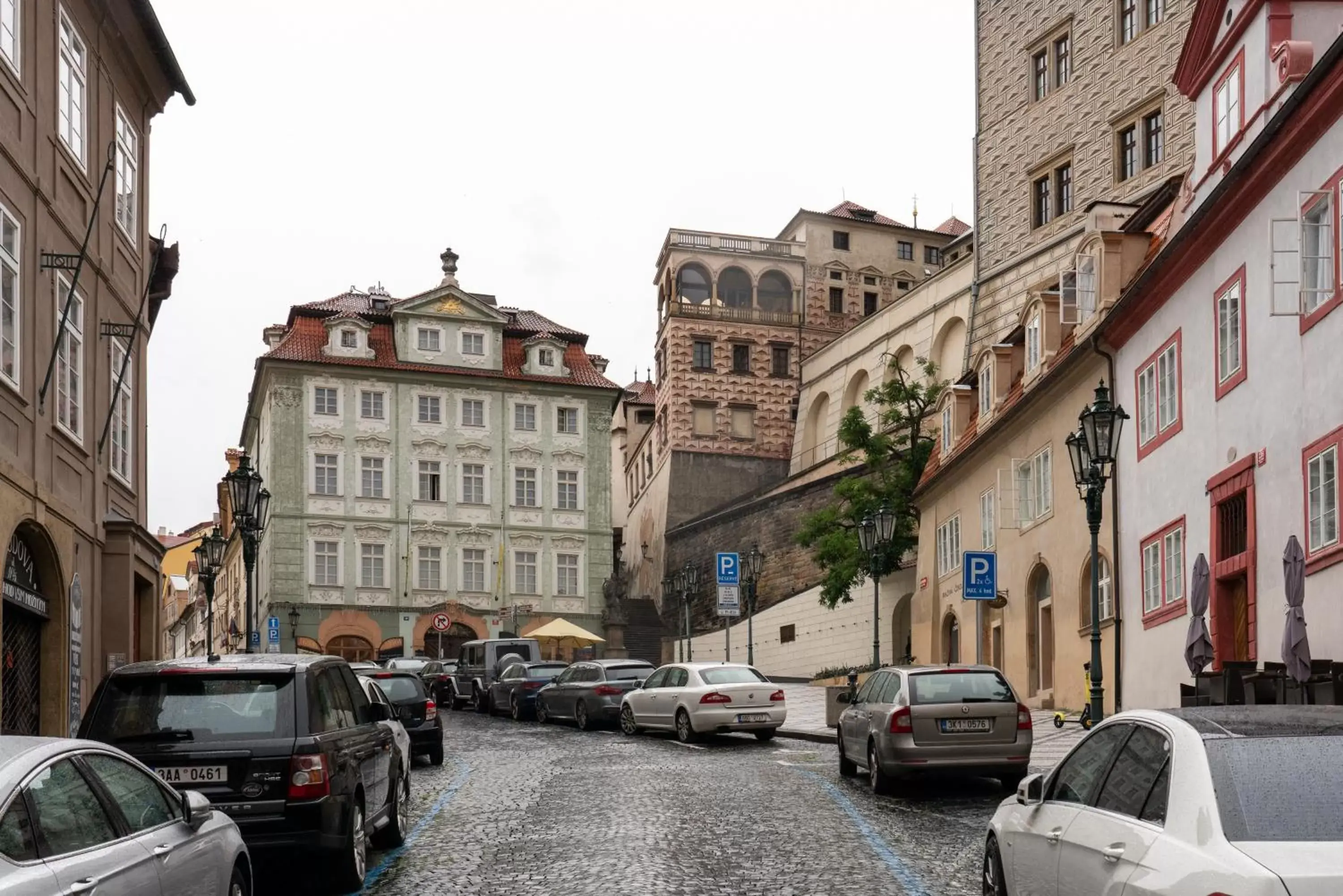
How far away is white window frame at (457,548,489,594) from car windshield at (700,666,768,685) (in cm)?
4003

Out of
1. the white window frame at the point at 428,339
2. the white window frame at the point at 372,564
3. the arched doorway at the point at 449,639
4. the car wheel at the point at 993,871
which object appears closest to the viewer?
the car wheel at the point at 993,871

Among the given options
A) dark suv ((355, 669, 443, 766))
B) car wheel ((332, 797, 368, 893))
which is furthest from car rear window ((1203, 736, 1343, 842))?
dark suv ((355, 669, 443, 766))

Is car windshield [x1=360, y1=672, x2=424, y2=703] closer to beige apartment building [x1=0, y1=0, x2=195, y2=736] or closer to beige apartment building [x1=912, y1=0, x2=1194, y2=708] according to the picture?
beige apartment building [x1=0, y1=0, x2=195, y2=736]

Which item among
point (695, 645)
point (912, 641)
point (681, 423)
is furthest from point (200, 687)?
point (681, 423)

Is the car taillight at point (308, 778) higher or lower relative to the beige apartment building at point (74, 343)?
lower

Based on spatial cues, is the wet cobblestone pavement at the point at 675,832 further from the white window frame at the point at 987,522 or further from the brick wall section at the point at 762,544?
the brick wall section at the point at 762,544

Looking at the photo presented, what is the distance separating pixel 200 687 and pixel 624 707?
1952 cm

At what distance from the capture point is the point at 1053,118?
1811 inches

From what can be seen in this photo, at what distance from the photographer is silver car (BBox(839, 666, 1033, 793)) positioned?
55.1 feet

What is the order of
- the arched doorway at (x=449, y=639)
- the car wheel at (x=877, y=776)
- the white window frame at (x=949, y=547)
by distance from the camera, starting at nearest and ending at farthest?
the car wheel at (x=877, y=776), the white window frame at (x=949, y=547), the arched doorway at (x=449, y=639)

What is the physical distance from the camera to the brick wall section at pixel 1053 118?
1651 inches

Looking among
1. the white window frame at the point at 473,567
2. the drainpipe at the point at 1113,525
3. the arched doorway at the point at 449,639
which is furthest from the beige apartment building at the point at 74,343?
the white window frame at the point at 473,567

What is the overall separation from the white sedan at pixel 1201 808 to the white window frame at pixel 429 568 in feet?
194

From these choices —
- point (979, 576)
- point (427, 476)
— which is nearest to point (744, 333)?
point (427, 476)
